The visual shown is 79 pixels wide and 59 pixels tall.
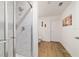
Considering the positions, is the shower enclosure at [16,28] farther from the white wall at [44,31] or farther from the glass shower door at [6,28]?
the white wall at [44,31]

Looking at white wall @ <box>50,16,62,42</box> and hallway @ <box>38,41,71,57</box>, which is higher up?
white wall @ <box>50,16,62,42</box>

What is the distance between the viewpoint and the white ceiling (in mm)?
1092

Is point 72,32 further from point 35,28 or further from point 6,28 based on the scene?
point 6,28

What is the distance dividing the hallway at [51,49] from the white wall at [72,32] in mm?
55

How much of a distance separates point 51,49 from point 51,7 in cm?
46

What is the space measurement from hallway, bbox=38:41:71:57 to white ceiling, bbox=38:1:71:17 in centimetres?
31

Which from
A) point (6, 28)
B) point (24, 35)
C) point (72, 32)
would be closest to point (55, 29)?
point (72, 32)

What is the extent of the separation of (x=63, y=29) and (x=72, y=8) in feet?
0.80

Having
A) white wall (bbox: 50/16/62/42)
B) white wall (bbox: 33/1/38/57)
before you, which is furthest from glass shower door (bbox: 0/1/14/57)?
white wall (bbox: 50/16/62/42)

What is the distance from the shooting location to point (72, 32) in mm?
1098

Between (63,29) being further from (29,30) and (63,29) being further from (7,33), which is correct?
(7,33)

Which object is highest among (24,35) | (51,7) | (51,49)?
(51,7)

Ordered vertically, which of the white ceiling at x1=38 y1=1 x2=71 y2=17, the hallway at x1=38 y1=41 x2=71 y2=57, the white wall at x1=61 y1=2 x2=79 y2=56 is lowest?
the hallway at x1=38 y1=41 x2=71 y2=57

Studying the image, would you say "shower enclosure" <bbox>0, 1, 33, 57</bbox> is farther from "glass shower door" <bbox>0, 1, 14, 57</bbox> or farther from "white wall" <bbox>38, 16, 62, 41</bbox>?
"white wall" <bbox>38, 16, 62, 41</bbox>
